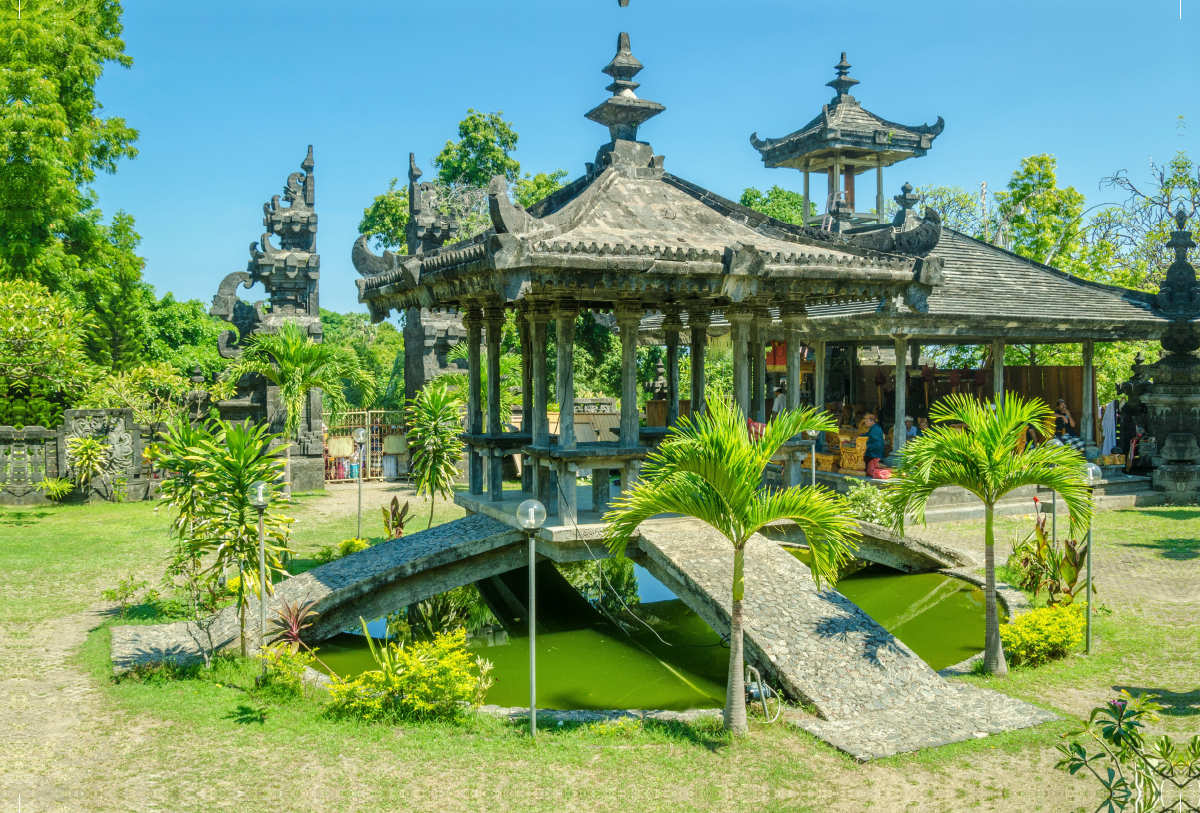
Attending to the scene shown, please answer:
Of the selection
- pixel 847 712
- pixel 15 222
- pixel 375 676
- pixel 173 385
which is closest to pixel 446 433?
pixel 375 676

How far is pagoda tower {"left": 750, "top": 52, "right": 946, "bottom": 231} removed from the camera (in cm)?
2725

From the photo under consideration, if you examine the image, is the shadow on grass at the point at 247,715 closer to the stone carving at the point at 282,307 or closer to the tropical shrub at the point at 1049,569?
the tropical shrub at the point at 1049,569

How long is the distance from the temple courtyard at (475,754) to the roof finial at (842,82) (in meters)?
22.7

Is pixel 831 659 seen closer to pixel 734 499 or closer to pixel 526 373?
pixel 734 499

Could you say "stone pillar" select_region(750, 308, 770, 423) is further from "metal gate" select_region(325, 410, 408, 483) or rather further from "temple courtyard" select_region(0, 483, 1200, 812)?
"metal gate" select_region(325, 410, 408, 483)

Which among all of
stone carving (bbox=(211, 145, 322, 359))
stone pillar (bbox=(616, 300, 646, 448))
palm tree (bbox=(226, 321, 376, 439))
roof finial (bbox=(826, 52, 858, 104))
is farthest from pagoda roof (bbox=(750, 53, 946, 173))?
stone pillar (bbox=(616, 300, 646, 448))

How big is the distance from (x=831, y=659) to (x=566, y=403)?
13.9 feet

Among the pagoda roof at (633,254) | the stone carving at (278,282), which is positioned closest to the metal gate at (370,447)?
the stone carving at (278,282)

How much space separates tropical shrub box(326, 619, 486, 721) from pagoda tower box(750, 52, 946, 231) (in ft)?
70.1

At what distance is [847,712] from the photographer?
7406mm

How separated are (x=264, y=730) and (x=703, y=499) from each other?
12.4 feet

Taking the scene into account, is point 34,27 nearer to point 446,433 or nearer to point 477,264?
point 446,433

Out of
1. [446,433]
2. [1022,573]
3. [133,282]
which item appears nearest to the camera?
[1022,573]

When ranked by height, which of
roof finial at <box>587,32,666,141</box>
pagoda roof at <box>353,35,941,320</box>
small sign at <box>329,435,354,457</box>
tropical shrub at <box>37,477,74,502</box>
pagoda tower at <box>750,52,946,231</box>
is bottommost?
tropical shrub at <box>37,477,74,502</box>
